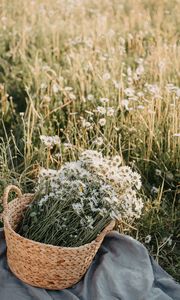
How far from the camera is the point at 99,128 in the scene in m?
4.02

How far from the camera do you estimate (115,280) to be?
3018 mm

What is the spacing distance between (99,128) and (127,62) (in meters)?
1.33

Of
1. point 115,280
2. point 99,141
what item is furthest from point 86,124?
point 115,280

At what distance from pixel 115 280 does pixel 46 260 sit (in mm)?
445

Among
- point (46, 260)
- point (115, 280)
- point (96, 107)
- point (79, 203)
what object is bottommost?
point (115, 280)

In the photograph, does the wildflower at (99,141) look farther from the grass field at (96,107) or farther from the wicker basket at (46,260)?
the wicker basket at (46,260)

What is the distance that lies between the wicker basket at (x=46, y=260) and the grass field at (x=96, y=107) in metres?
0.45

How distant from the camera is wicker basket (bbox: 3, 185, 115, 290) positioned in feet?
9.06

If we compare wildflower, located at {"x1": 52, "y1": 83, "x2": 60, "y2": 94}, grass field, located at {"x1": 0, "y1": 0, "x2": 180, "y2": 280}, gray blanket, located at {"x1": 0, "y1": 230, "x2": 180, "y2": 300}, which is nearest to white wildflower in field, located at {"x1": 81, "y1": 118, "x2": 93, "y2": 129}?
grass field, located at {"x1": 0, "y1": 0, "x2": 180, "y2": 280}

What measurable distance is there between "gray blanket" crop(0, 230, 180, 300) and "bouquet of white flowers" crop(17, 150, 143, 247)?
0.62 ft

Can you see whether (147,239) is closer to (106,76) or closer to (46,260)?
(46,260)

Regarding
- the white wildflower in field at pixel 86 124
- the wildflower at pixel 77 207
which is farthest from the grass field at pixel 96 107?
the wildflower at pixel 77 207

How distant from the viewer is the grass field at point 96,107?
3.59 metres

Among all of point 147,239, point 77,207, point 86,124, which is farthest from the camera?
point 86,124
